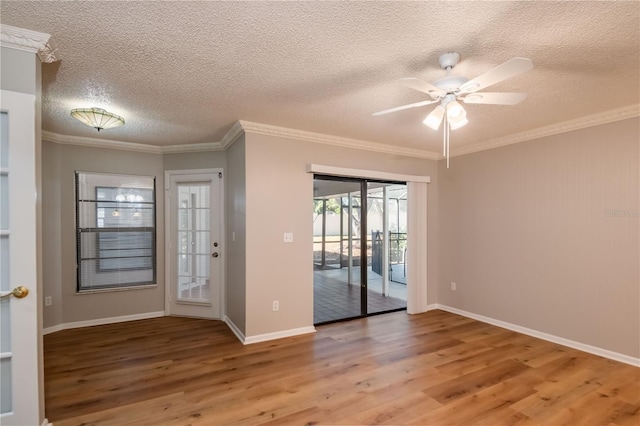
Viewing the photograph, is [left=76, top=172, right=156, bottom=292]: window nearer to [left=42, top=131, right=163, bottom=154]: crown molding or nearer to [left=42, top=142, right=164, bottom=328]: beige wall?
[left=42, top=142, right=164, bottom=328]: beige wall

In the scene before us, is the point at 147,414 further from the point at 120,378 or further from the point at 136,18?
the point at 136,18

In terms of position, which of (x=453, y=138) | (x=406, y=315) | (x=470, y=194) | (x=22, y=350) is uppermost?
(x=453, y=138)

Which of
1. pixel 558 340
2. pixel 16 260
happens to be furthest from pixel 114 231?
pixel 558 340

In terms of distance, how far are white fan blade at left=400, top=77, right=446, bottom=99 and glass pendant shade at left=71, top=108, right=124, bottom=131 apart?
9.21ft

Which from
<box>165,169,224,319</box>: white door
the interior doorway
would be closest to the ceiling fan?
the interior doorway

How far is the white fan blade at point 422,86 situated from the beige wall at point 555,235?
2308 millimetres

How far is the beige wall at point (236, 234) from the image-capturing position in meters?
3.48

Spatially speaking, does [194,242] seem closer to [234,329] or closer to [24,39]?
[234,329]

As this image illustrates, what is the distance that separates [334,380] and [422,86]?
2.37 m

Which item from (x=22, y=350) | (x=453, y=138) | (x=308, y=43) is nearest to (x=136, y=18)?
(x=308, y=43)

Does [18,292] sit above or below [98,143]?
below

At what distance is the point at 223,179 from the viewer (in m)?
4.32

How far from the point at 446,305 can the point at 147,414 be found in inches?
158

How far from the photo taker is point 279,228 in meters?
3.60
